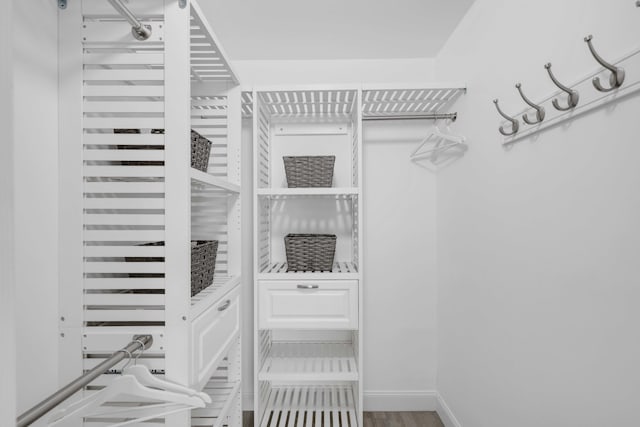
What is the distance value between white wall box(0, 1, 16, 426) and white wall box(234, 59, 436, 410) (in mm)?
1943

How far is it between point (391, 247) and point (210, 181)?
4.63 feet

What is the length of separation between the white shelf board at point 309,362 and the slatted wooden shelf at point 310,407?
279mm

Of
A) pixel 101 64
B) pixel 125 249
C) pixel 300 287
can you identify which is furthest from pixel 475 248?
pixel 101 64

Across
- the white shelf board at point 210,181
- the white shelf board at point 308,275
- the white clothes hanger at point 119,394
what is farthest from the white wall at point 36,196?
the white shelf board at point 308,275

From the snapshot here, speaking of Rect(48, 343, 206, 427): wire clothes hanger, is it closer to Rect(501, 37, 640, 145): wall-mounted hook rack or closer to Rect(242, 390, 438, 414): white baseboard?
Rect(501, 37, 640, 145): wall-mounted hook rack

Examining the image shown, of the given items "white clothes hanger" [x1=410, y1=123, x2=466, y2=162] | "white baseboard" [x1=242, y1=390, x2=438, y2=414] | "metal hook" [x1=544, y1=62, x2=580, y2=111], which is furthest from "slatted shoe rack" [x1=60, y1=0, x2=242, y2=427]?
"white baseboard" [x1=242, y1=390, x2=438, y2=414]

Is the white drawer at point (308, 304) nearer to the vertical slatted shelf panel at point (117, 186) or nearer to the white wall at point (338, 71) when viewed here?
the vertical slatted shelf panel at point (117, 186)

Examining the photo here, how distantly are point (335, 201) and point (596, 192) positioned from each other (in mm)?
1494

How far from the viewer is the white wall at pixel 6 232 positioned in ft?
1.05

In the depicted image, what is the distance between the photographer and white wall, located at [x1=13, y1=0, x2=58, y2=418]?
88 cm

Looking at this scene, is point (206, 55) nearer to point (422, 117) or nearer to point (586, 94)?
point (422, 117)

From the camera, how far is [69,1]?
1.00 m

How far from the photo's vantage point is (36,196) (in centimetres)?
94

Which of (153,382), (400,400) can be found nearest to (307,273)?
(153,382)
